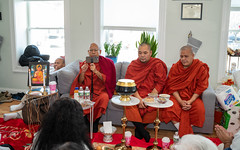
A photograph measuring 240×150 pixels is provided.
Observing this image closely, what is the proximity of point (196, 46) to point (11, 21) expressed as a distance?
417 cm

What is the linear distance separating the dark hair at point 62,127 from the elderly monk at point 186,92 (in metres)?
2.12

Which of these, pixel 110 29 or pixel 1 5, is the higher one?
pixel 1 5

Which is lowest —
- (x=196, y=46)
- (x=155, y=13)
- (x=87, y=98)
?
(x=87, y=98)

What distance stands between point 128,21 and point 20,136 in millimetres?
3077

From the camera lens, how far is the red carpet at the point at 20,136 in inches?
116

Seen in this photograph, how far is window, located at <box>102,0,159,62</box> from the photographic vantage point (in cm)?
471

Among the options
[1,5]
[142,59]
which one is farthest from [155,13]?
[1,5]

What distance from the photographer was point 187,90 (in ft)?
11.2

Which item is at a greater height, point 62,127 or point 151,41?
point 151,41

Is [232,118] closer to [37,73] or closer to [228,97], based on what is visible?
[228,97]

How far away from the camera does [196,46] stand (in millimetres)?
4414

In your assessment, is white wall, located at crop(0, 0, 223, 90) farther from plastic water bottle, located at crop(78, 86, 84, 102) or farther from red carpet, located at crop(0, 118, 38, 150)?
plastic water bottle, located at crop(78, 86, 84, 102)

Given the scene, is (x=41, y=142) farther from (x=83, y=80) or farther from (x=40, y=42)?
(x=40, y=42)

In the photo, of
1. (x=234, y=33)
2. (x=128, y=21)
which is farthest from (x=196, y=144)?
(x=234, y=33)
